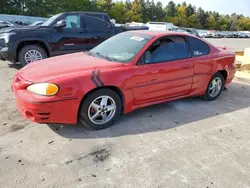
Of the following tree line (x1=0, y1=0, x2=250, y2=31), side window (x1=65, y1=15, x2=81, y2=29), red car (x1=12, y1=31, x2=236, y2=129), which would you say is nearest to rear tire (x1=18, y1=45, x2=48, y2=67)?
side window (x1=65, y1=15, x2=81, y2=29)

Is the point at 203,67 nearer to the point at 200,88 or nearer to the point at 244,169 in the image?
the point at 200,88

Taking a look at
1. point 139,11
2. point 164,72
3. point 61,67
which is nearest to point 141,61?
point 164,72

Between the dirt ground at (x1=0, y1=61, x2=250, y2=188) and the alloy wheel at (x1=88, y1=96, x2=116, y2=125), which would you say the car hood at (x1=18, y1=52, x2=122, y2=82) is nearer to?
the alloy wheel at (x1=88, y1=96, x2=116, y2=125)

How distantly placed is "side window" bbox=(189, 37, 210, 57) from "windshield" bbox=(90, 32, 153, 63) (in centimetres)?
94

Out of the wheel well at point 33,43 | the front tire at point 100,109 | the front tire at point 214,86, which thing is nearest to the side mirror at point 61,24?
the wheel well at point 33,43

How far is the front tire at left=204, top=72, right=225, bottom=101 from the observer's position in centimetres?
490

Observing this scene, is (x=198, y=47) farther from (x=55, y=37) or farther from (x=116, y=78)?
(x=55, y=37)

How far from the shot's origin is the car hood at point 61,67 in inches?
129

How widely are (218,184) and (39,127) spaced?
2.48 m

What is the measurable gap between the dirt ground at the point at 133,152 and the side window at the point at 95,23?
4.20 metres

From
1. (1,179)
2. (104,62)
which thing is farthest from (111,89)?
(1,179)

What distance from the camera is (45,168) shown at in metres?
2.63

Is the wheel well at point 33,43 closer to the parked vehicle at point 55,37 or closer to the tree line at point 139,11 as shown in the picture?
the parked vehicle at point 55,37

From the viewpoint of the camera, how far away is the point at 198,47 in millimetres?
4586
